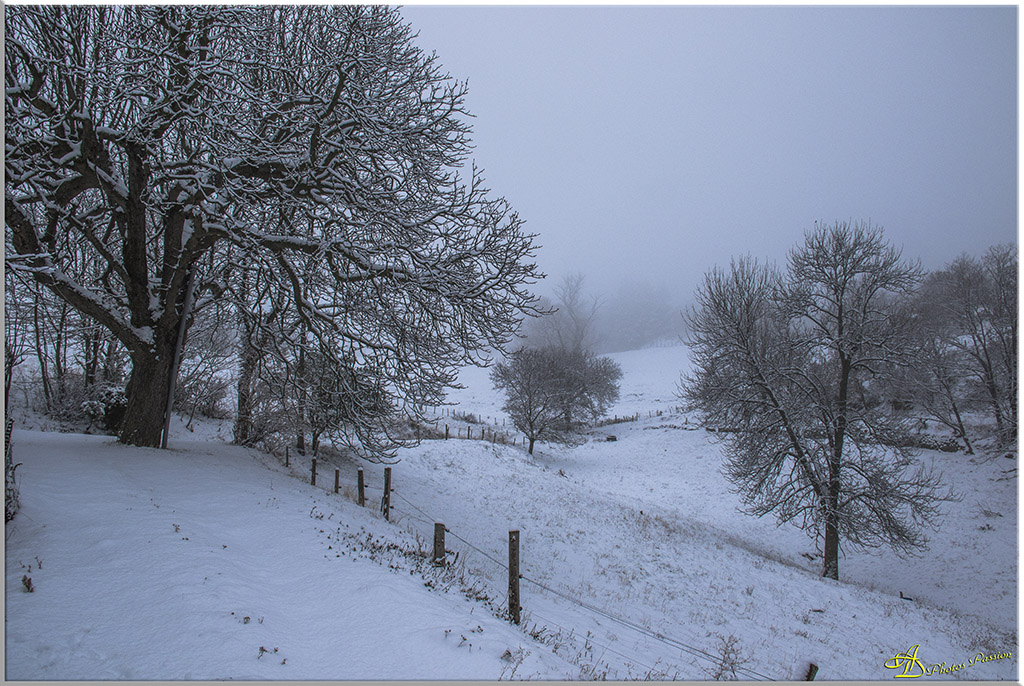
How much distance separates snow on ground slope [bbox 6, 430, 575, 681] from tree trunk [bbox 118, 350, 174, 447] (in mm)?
1640

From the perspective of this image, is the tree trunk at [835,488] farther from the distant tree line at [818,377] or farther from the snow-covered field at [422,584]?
the snow-covered field at [422,584]

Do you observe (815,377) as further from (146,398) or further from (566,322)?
(566,322)

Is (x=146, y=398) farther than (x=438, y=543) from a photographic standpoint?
Yes

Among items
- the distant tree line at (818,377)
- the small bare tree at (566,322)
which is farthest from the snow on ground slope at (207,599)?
the small bare tree at (566,322)

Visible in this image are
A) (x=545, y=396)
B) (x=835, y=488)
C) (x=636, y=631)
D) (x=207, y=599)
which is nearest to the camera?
(x=207, y=599)

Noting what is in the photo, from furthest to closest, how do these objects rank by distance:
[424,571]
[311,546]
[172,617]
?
[424,571], [311,546], [172,617]

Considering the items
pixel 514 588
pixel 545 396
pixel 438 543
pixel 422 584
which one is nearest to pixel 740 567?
pixel 514 588

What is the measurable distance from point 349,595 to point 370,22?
978 cm

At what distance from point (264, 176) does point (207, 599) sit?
691cm

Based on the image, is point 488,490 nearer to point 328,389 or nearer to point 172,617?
point 328,389

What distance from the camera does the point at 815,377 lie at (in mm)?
11711

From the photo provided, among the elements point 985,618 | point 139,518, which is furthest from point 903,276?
point 139,518

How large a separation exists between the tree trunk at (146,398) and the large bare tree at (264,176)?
0.09ft

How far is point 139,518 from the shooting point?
16.8 ft
